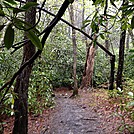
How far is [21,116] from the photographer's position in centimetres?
385

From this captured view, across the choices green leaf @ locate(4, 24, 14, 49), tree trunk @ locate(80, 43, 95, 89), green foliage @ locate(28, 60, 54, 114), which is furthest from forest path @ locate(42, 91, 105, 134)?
green leaf @ locate(4, 24, 14, 49)

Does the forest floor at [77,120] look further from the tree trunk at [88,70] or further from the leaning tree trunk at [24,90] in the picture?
the tree trunk at [88,70]

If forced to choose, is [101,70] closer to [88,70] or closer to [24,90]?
[88,70]

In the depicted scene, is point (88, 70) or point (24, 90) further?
point (88, 70)

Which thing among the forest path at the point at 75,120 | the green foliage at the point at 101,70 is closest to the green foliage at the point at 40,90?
the forest path at the point at 75,120

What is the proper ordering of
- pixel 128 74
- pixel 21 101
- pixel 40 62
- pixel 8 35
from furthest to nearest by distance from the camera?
pixel 128 74 → pixel 40 62 → pixel 21 101 → pixel 8 35

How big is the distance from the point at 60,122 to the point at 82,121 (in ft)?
1.90

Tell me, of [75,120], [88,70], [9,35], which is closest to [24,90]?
[75,120]

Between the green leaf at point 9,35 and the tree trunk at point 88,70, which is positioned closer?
the green leaf at point 9,35

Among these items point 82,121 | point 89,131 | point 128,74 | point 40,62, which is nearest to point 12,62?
point 40,62

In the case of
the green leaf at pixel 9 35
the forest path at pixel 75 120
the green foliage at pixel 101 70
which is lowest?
the forest path at pixel 75 120

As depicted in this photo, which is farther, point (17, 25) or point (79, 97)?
point (79, 97)

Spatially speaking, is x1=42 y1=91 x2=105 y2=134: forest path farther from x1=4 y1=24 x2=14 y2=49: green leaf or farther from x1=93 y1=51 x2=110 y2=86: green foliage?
x1=93 y1=51 x2=110 y2=86: green foliage

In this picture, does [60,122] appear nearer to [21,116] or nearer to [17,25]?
[21,116]
